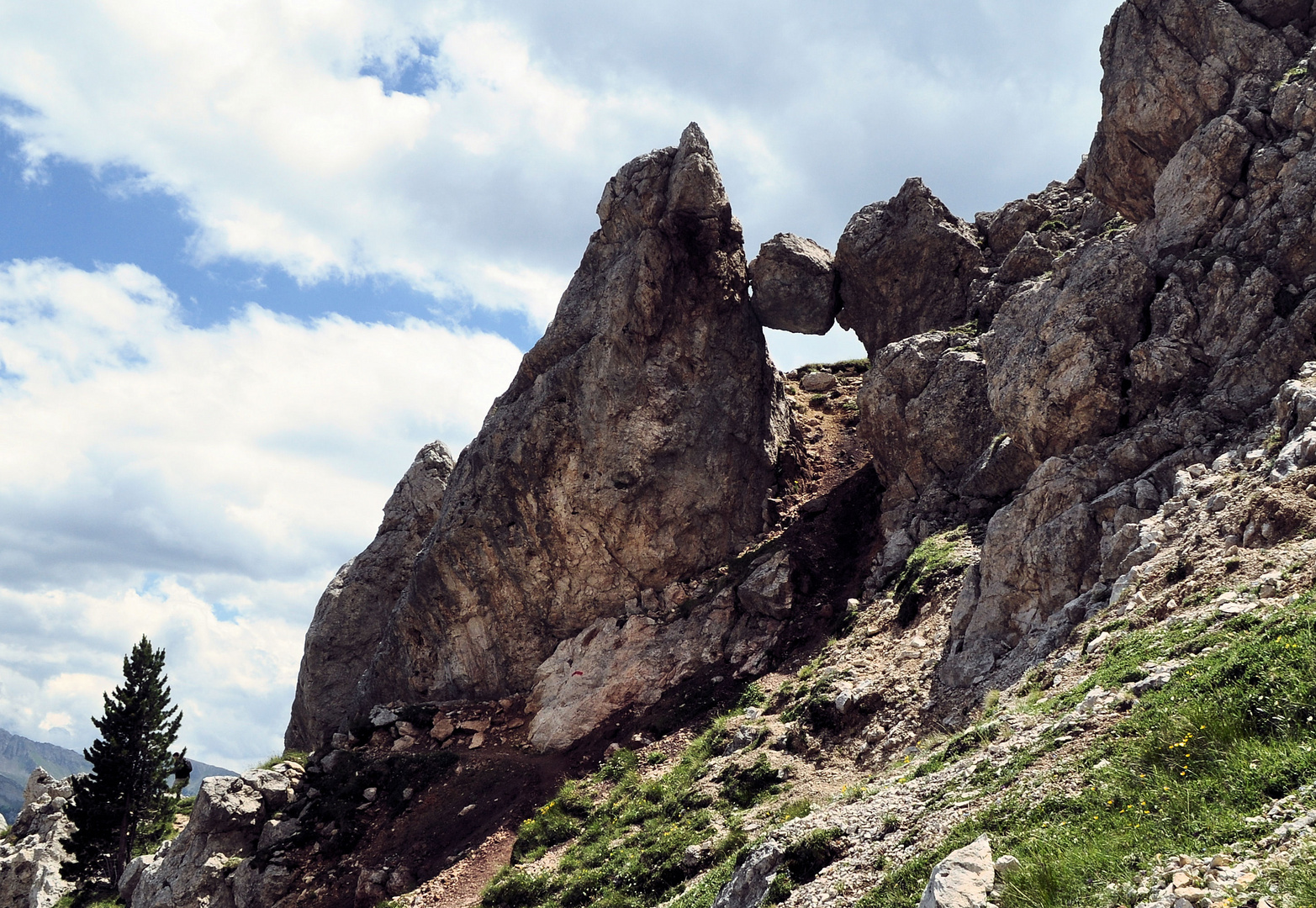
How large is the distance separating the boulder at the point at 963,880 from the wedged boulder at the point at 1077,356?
17650mm

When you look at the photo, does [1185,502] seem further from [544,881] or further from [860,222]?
[860,222]

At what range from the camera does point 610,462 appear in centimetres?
3628

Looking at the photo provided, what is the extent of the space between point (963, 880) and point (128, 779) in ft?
170

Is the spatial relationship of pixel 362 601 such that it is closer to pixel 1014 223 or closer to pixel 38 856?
pixel 38 856

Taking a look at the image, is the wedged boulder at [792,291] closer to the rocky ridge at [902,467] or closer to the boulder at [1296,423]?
the rocky ridge at [902,467]

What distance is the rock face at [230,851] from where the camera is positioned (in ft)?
95.0

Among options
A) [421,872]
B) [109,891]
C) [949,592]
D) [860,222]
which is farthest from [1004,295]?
[109,891]

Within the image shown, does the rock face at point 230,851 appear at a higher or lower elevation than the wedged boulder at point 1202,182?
lower

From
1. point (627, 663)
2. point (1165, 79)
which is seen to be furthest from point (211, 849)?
point (1165, 79)

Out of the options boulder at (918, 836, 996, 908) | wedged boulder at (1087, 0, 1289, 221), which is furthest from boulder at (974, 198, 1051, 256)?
boulder at (918, 836, 996, 908)

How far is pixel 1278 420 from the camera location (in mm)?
19422

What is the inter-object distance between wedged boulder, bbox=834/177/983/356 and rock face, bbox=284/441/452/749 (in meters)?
23.7

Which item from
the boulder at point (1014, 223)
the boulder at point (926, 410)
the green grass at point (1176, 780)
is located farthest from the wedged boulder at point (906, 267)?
the green grass at point (1176, 780)

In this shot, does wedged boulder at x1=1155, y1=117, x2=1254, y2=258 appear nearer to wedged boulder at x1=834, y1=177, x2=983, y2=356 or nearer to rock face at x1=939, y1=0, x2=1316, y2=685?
rock face at x1=939, y1=0, x2=1316, y2=685
